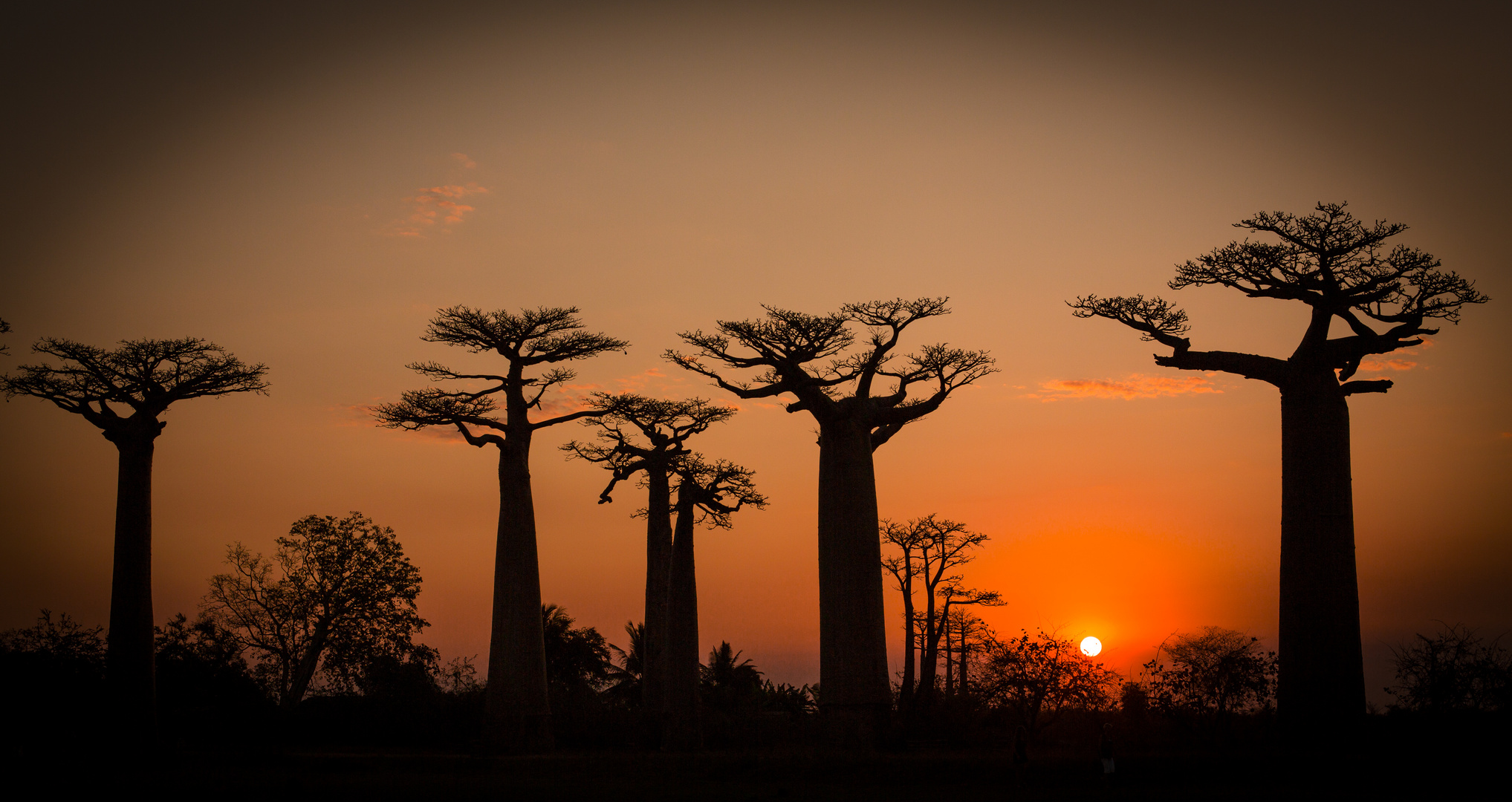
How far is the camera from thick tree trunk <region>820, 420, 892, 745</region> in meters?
18.4

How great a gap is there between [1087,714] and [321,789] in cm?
1639

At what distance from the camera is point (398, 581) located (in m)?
33.0

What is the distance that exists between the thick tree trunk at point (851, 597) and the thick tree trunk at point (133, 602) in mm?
12749

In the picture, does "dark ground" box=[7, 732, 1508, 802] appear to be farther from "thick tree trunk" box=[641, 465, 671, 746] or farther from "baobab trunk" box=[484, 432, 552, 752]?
"thick tree trunk" box=[641, 465, 671, 746]

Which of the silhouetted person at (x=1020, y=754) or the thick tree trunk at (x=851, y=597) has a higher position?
the thick tree trunk at (x=851, y=597)

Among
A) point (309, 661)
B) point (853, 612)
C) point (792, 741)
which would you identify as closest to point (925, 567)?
point (792, 741)

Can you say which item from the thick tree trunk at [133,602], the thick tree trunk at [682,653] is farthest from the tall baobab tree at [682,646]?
the thick tree trunk at [133,602]

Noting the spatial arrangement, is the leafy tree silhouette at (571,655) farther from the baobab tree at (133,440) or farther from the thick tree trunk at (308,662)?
the baobab tree at (133,440)

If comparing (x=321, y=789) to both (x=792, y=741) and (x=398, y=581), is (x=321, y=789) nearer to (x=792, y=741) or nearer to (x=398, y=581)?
(x=792, y=741)

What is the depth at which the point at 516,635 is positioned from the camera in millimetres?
22250

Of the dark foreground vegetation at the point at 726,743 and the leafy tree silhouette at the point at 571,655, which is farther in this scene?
the leafy tree silhouette at the point at 571,655

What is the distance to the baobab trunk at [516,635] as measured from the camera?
2184cm

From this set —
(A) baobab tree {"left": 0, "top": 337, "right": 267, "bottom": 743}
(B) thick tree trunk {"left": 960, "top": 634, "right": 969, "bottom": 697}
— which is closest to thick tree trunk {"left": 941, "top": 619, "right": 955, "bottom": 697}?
(B) thick tree trunk {"left": 960, "top": 634, "right": 969, "bottom": 697}

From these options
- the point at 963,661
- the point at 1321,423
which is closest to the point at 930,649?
the point at 963,661
